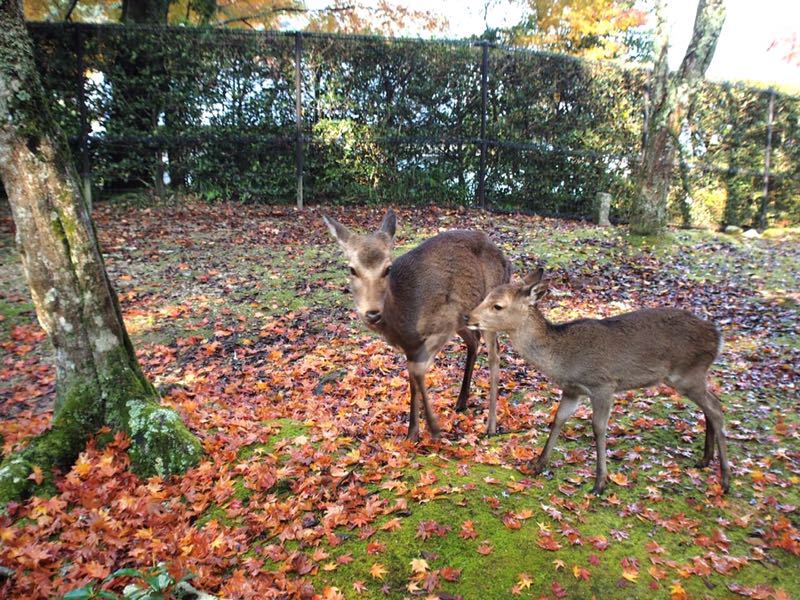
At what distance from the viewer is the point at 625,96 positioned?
15.7m

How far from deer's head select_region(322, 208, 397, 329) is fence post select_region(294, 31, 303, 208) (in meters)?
9.53

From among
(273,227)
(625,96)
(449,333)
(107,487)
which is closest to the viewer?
(107,487)

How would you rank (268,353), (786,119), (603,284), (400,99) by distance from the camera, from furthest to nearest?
1. (786,119)
2. (400,99)
3. (603,284)
4. (268,353)

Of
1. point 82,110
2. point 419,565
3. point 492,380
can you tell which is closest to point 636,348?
point 492,380

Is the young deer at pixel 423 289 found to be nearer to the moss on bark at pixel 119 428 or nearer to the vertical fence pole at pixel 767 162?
the moss on bark at pixel 119 428

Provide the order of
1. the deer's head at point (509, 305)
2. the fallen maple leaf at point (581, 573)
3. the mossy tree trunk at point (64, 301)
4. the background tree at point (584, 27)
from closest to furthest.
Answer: the fallen maple leaf at point (581, 573) → the mossy tree trunk at point (64, 301) → the deer's head at point (509, 305) → the background tree at point (584, 27)

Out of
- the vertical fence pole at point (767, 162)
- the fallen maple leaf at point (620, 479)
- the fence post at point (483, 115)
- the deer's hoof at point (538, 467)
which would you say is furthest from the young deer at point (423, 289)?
the vertical fence pole at point (767, 162)

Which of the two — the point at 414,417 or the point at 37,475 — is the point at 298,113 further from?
the point at 37,475

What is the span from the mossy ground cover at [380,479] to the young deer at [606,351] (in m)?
0.47

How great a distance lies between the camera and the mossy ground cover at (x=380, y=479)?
3604 mm

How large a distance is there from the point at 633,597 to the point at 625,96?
1484 centimetres

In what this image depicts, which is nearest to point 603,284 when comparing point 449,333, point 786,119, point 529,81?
point 449,333

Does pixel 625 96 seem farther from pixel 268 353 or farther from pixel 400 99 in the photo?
pixel 268 353

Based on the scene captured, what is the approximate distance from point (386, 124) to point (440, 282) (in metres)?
10.2
